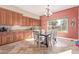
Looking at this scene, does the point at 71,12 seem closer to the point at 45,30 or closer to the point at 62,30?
the point at 62,30

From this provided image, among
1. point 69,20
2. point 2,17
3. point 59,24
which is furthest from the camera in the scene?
point 2,17

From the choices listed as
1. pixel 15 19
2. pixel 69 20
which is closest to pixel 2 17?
pixel 15 19

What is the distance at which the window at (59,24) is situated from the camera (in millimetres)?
2894

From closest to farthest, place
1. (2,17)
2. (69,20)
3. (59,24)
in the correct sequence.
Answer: (59,24) < (69,20) < (2,17)

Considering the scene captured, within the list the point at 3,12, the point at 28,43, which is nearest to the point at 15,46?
the point at 28,43

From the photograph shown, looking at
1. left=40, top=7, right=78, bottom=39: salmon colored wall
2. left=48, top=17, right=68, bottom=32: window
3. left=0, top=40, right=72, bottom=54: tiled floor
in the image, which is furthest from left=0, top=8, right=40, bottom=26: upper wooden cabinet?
left=0, top=40, right=72, bottom=54: tiled floor

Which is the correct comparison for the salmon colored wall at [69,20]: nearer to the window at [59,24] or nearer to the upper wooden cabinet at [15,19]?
the window at [59,24]

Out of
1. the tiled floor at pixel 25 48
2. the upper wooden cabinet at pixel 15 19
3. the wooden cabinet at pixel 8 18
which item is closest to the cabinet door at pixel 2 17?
the upper wooden cabinet at pixel 15 19

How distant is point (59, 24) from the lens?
2895 millimetres

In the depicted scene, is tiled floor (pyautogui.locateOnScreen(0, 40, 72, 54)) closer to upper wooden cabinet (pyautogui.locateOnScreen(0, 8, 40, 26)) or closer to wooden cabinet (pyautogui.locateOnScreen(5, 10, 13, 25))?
upper wooden cabinet (pyautogui.locateOnScreen(0, 8, 40, 26))

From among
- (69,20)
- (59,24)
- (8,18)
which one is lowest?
(59,24)

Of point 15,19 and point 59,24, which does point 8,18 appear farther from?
point 59,24

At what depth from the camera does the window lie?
2.89 metres

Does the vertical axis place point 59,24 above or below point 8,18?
below
